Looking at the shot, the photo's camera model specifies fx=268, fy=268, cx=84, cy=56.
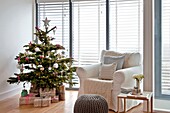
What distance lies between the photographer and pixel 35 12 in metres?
6.49

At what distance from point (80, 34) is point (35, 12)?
1.27m

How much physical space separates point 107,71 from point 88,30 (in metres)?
1.62

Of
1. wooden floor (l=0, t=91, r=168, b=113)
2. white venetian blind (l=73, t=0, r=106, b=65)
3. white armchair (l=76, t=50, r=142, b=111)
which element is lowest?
wooden floor (l=0, t=91, r=168, b=113)

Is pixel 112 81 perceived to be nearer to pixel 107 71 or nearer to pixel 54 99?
pixel 107 71

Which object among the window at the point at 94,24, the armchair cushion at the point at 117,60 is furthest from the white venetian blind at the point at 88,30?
the armchair cushion at the point at 117,60

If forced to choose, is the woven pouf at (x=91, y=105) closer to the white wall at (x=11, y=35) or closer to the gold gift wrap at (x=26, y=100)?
the gold gift wrap at (x=26, y=100)

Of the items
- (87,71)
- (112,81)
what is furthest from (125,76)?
(87,71)

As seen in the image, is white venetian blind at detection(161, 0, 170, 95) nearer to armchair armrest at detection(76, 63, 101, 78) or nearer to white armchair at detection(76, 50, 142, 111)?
white armchair at detection(76, 50, 142, 111)

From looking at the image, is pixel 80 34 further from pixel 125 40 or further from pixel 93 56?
pixel 125 40

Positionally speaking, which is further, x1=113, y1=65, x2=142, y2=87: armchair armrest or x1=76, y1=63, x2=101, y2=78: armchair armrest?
x1=76, y1=63, x2=101, y2=78: armchair armrest

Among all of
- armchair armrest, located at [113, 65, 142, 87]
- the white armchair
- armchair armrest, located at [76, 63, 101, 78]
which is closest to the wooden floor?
the white armchair

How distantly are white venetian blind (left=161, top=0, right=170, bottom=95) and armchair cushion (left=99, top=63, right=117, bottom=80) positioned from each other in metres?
0.88

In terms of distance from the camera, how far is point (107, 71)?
4770mm

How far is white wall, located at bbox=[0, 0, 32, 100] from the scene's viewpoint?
5234 millimetres
